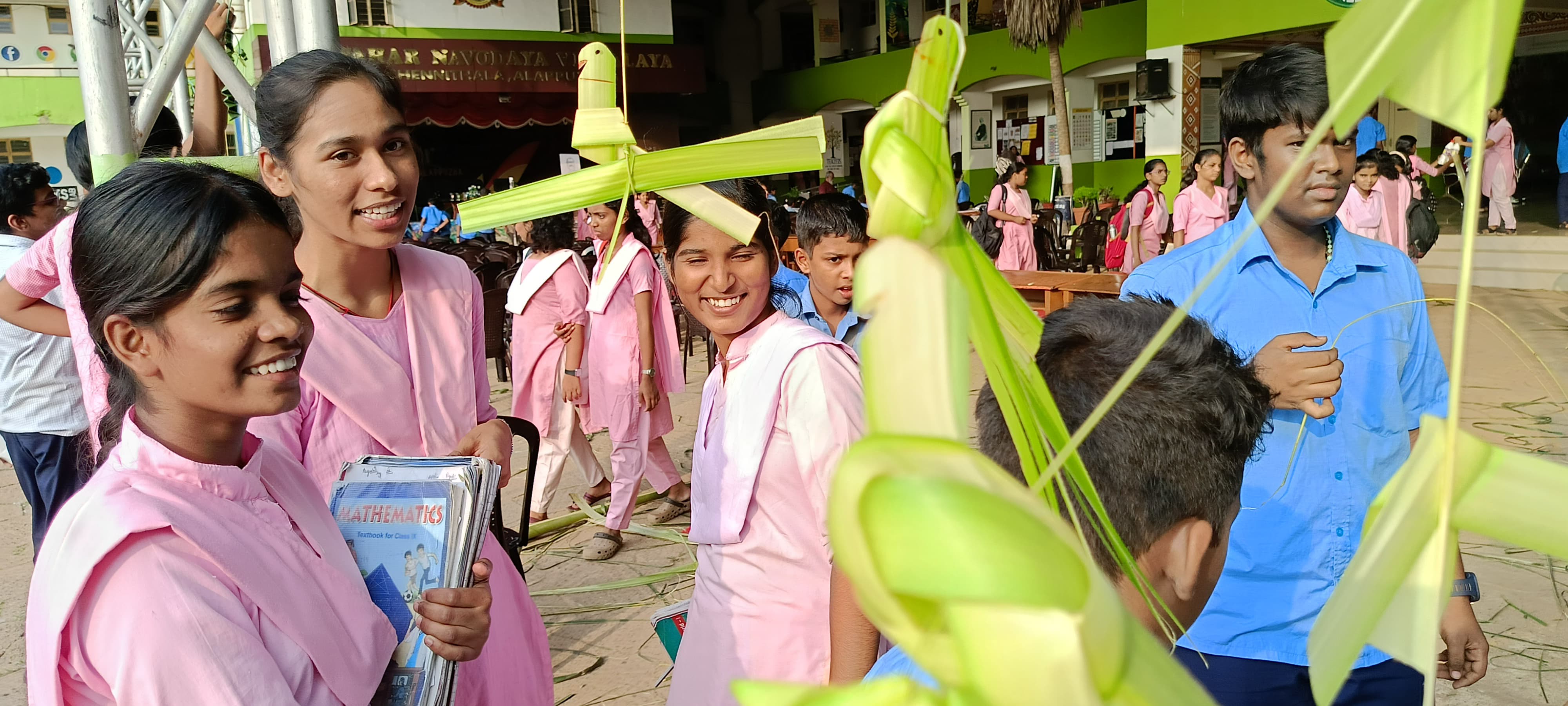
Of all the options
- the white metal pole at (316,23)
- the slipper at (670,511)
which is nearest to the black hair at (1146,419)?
the white metal pole at (316,23)

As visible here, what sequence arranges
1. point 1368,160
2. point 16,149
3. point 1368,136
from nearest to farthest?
point 1368,160 < point 1368,136 < point 16,149

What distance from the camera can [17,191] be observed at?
11.1 feet

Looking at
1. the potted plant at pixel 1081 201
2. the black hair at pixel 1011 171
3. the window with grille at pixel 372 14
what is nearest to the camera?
the black hair at pixel 1011 171

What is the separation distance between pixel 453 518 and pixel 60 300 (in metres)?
2.47

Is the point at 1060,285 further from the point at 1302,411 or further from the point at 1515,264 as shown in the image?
the point at 1515,264

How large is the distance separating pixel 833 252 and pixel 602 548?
75.7 inches

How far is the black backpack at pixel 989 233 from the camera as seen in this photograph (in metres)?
9.81

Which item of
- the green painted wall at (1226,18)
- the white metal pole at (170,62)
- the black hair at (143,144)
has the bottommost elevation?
the black hair at (143,144)

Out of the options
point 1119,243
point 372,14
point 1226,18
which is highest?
point 372,14

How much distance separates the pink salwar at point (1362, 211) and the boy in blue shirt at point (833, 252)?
589 centimetres

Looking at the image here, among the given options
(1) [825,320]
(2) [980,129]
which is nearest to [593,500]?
(1) [825,320]

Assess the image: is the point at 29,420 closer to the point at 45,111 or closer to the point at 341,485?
the point at 341,485

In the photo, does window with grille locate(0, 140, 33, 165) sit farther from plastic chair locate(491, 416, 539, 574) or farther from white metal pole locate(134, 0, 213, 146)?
plastic chair locate(491, 416, 539, 574)

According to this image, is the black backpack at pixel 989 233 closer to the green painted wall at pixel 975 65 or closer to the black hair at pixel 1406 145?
the green painted wall at pixel 975 65
